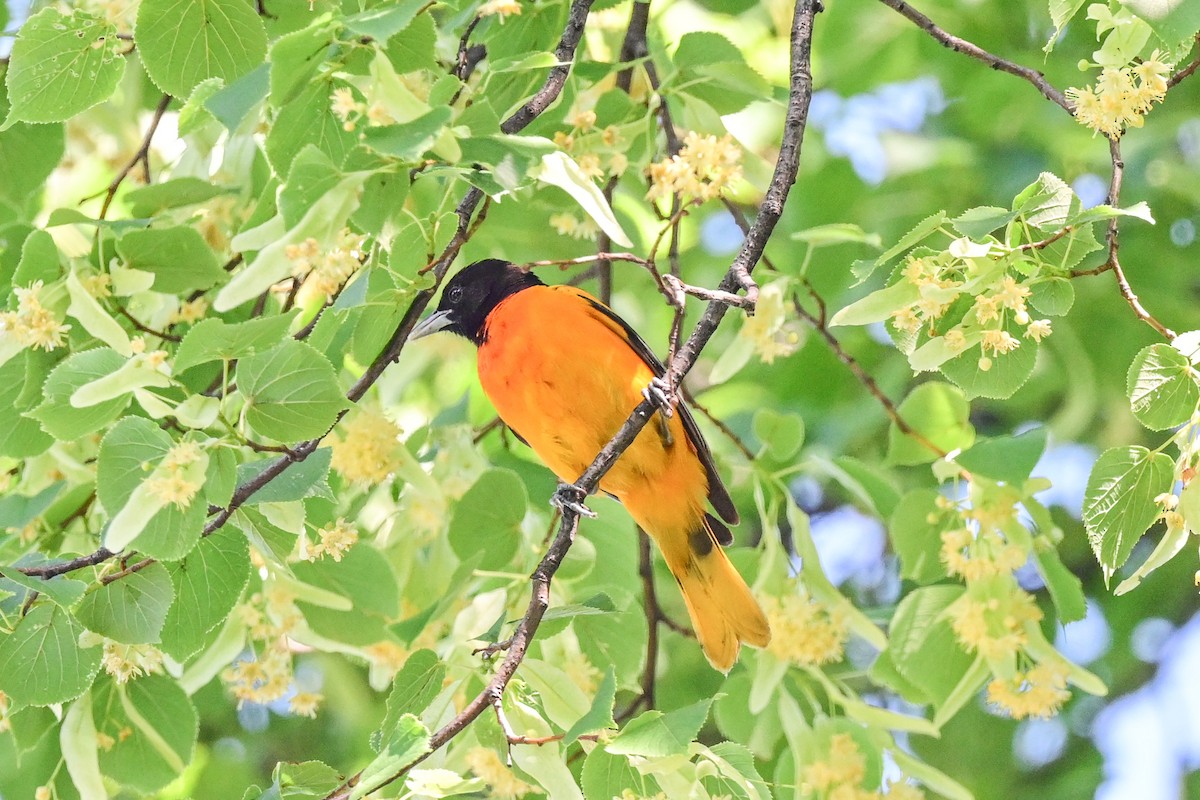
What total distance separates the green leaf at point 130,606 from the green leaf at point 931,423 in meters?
1.75

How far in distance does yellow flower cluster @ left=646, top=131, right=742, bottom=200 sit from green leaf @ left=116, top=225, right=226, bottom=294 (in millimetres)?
954

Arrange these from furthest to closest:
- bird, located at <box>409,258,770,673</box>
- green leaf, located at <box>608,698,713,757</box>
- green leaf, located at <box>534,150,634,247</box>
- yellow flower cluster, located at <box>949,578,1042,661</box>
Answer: bird, located at <box>409,258,770,673</box>
yellow flower cluster, located at <box>949,578,1042,661</box>
green leaf, located at <box>608,698,713,757</box>
green leaf, located at <box>534,150,634,247</box>

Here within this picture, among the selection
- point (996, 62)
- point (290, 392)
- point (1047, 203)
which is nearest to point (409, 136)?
point (290, 392)

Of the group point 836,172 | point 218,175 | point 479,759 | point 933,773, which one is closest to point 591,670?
point 479,759

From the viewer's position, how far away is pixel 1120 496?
2.09 meters

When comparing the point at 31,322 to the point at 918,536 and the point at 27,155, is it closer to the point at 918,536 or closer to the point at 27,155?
the point at 27,155

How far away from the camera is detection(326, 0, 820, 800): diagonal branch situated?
6.55ft

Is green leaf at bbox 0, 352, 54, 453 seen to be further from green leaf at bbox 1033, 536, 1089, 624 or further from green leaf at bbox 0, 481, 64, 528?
green leaf at bbox 1033, 536, 1089, 624

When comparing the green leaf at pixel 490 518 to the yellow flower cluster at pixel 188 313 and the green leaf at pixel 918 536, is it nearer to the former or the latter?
the yellow flower cluster at pixel 188 313

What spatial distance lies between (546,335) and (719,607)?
83cm

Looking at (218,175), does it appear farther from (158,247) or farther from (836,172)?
(836,172)

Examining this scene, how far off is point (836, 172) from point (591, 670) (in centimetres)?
220

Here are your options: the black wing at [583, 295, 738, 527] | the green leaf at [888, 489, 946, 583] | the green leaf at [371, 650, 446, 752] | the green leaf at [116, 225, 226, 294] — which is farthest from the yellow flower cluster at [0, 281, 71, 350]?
the green leaf at [888, 489, 946, 583]

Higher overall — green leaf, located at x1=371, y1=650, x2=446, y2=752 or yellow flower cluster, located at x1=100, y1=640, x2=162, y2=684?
green leaf, located at x1=371, y1=650, x2=446, y2=752
